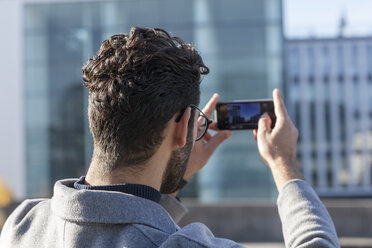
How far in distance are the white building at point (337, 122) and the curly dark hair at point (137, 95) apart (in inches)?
3044

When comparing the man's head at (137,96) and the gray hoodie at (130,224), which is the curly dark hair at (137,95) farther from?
the gray hoodie at (130,224)

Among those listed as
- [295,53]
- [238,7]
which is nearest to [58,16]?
[238,7]

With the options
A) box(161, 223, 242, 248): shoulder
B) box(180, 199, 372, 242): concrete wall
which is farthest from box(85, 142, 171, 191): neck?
box(180, 199, 372, 242): concrete wall

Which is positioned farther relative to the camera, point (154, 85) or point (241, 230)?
point (241, 230)

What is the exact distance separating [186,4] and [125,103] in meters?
22.9

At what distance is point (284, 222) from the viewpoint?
4.40 feet

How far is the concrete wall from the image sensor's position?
34.3ft

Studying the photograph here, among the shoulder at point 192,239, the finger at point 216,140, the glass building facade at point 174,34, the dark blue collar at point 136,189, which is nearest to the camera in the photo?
the shoulder at point 192,239

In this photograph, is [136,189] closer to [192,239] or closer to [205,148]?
[192,239]

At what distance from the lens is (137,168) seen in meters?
1.30

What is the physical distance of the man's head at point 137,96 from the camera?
1277 mm

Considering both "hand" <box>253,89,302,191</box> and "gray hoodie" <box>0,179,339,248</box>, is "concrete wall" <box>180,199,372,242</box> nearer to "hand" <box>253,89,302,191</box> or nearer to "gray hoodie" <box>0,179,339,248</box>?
"hand" <box>253,89,302,191</box>

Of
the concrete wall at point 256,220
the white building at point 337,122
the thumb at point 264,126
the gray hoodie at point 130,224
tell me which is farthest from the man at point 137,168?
the white building at point 337,122

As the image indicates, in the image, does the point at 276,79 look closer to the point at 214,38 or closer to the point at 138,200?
the point at 214,38
